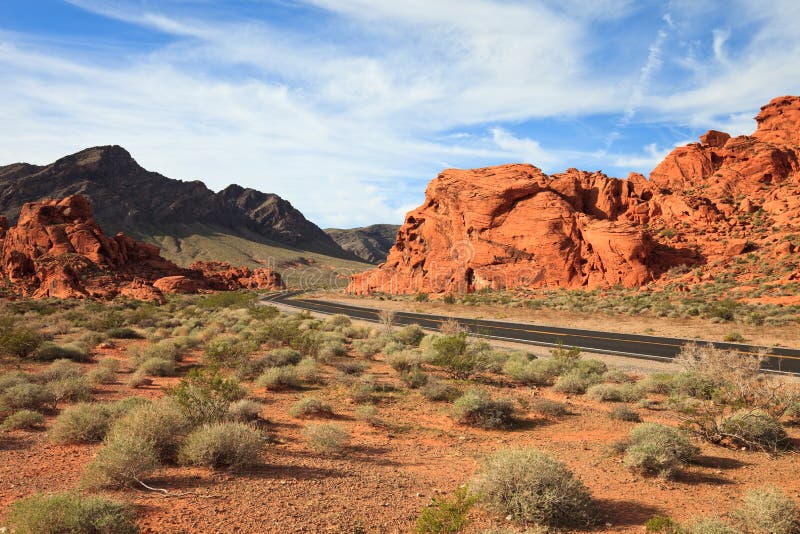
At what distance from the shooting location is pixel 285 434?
8.09m

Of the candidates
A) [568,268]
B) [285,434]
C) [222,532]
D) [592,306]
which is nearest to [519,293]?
[568,268]

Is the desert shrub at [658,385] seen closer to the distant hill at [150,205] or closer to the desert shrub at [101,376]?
the desert shrub at [101,376]

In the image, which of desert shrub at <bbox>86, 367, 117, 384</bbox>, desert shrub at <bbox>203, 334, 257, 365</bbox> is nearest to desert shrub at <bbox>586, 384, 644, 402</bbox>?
desert shrub at <bbox>203, 334, 257, 365</bbox>

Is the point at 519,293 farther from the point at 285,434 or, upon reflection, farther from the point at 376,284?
the point at 285,434

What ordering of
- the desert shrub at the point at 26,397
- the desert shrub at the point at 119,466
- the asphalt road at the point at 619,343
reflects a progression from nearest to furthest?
the desert shrub at the point at 119,466
the desert shrub at the point at 26,397
the asphalt road at the point at 619,343

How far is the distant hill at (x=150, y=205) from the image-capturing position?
130250 mm

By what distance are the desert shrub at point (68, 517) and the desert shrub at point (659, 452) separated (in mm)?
6590

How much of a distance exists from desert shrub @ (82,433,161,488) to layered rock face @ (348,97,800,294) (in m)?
44.8

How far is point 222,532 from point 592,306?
113 ft

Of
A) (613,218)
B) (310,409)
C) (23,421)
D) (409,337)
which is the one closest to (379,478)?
(310,409)

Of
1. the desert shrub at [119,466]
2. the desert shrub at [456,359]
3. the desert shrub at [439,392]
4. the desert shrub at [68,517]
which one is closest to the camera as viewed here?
the desert shrub at [68,517]

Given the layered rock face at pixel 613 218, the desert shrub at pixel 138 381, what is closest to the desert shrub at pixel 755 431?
the desert shrub at pixel 138 381

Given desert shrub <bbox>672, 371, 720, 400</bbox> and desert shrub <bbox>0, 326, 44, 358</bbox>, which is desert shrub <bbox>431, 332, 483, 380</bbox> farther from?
desert shrub <bbox>0, 326, 44, 358</bbox>

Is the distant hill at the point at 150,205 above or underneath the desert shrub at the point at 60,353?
above
